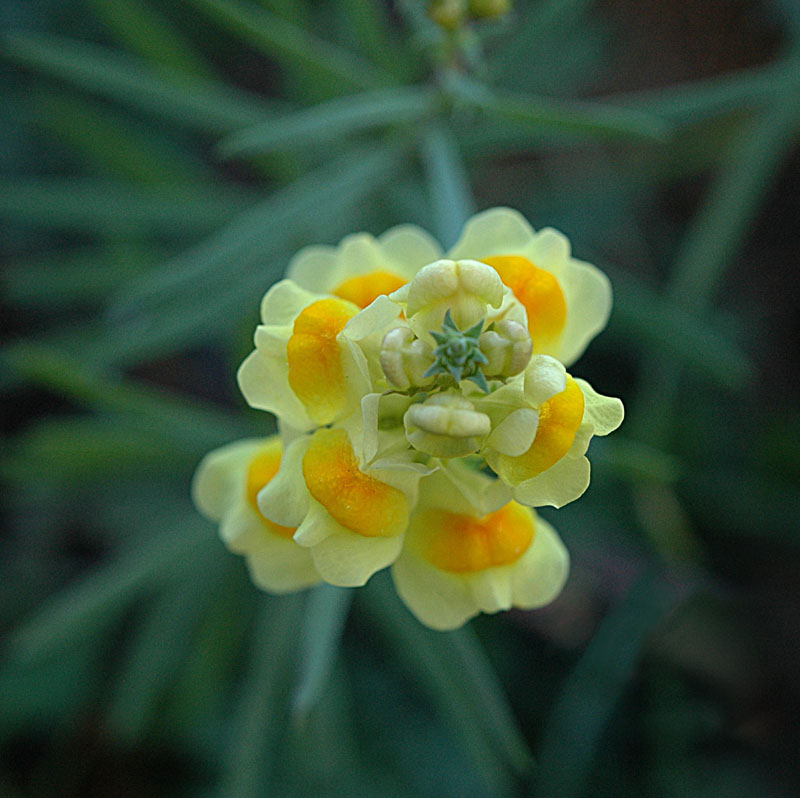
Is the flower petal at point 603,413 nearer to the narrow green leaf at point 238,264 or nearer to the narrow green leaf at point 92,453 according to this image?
the narrow green leaf at point 238,264

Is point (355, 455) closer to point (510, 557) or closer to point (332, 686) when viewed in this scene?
point (510, 557)

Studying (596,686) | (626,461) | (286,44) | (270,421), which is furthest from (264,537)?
(596,686)

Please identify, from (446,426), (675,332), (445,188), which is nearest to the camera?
(446,426)

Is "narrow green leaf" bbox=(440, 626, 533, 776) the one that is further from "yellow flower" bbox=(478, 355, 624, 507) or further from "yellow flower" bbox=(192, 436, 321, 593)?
"yellow flower" bbox=(478, 355, 624, 507)

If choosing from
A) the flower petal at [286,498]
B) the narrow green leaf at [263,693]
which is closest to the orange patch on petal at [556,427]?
the flower petal at [286,498]

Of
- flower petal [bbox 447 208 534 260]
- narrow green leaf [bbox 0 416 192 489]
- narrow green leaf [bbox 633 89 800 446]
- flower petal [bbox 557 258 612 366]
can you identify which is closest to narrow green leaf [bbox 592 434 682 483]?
flower petal [bbox 557 258 612 366]

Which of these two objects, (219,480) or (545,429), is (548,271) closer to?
(545,429)
